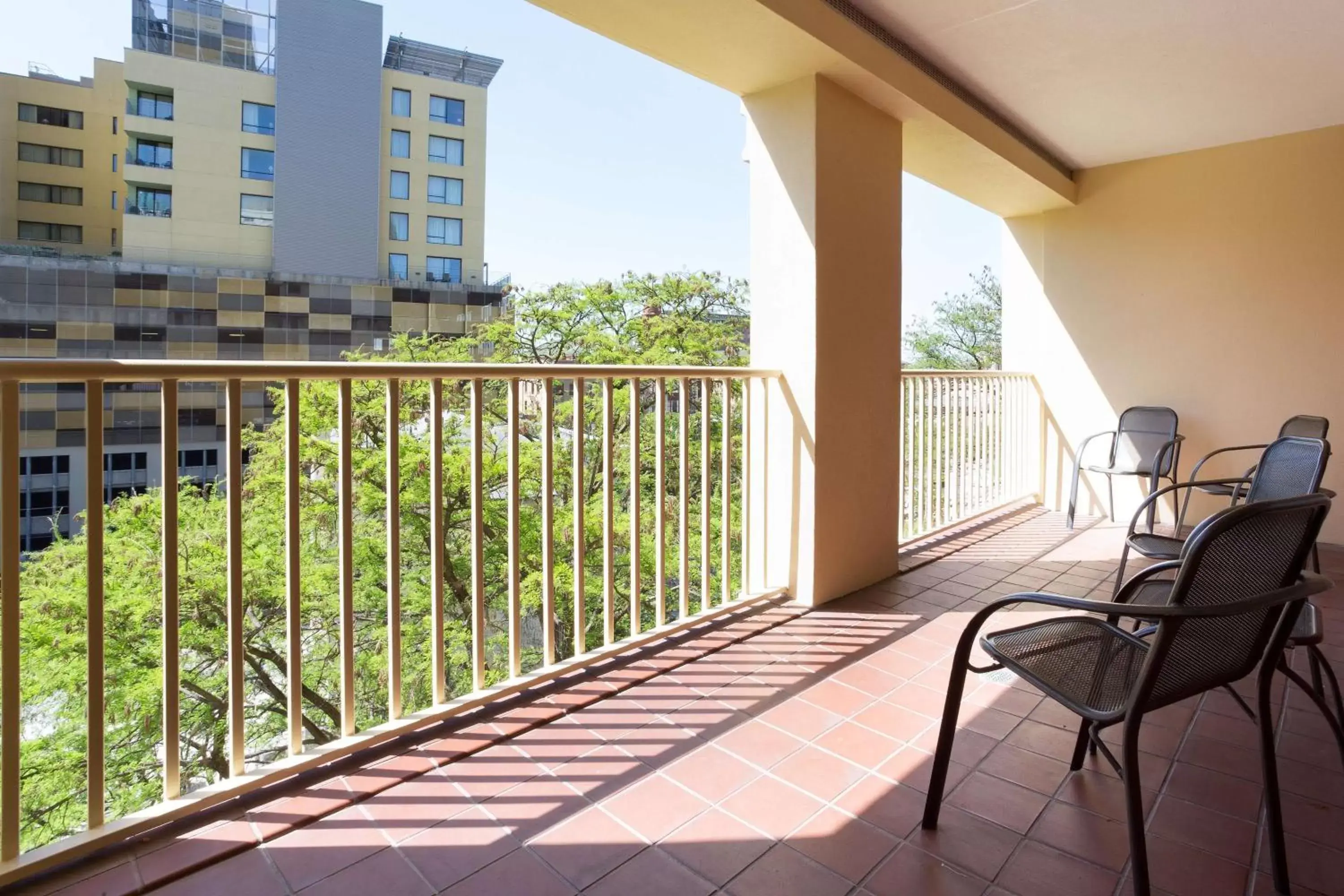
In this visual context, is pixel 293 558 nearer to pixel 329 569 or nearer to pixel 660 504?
pixel 660 504

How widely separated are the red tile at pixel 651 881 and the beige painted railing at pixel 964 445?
3.02 meters

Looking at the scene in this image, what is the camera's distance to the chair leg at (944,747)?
1.48 metres

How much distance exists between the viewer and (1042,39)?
3.22m

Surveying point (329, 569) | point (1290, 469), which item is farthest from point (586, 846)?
point (329, 569)

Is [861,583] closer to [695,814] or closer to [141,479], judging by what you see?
[695,814]

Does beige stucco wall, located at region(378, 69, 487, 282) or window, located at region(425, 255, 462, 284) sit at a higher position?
beige stucco wall, located at region(378, 69, 487, 282)

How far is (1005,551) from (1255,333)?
2.40m

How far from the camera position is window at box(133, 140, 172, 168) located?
13.6 m

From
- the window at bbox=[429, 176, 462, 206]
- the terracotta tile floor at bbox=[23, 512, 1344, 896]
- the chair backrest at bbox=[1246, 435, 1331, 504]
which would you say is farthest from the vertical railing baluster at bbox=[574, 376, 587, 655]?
the window at bbox=[429, 176, 462, 206]

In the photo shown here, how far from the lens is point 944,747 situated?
154cm

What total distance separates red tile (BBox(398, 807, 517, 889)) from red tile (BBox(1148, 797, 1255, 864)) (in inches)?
57.4

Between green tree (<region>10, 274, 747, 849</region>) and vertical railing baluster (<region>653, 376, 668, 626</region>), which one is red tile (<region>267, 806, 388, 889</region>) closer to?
vertical railing baluster (<region>653, 376, 668, 626</region>)

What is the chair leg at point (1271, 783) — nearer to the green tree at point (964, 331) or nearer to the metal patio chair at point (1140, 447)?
the metal patio chair at point (1140, 447)

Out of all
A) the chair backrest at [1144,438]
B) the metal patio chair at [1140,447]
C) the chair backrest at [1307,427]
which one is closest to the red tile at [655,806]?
the chair backrest at [1307,427]
